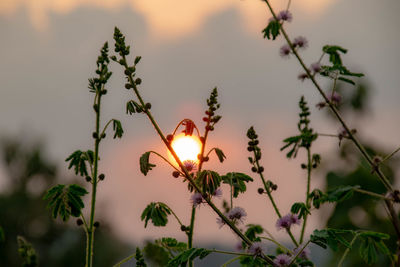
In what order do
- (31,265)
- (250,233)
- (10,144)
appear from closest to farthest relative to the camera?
(31,265)
(250,233)
(10,144)

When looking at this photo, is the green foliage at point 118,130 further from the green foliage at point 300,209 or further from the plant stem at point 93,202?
the green foliage at point 300,209

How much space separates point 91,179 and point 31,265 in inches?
38.1

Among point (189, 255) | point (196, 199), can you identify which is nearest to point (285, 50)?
point (196, 199)

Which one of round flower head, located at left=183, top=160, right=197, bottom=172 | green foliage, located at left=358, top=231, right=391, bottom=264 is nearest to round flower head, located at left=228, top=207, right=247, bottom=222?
round flower head, located at left=183, top=160, right=197, bottom=172

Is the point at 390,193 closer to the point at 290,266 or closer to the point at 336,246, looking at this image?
the point at 336,246

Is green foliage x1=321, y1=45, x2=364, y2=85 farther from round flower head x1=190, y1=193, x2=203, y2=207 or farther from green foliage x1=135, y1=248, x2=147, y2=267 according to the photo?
green foliage x1=135, y1=248, x2=147, y2=267

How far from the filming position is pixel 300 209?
8.87 feet

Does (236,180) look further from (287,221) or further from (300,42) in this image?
(300,42)

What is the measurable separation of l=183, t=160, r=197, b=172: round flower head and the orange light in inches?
0.9

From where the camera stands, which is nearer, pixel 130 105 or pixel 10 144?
pixel 130 105

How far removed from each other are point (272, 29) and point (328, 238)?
4.48 feet

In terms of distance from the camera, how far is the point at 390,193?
8.13 feet

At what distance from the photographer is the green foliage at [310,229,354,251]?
2.27 metres

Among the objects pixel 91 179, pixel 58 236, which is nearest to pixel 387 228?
pixel 91 179
